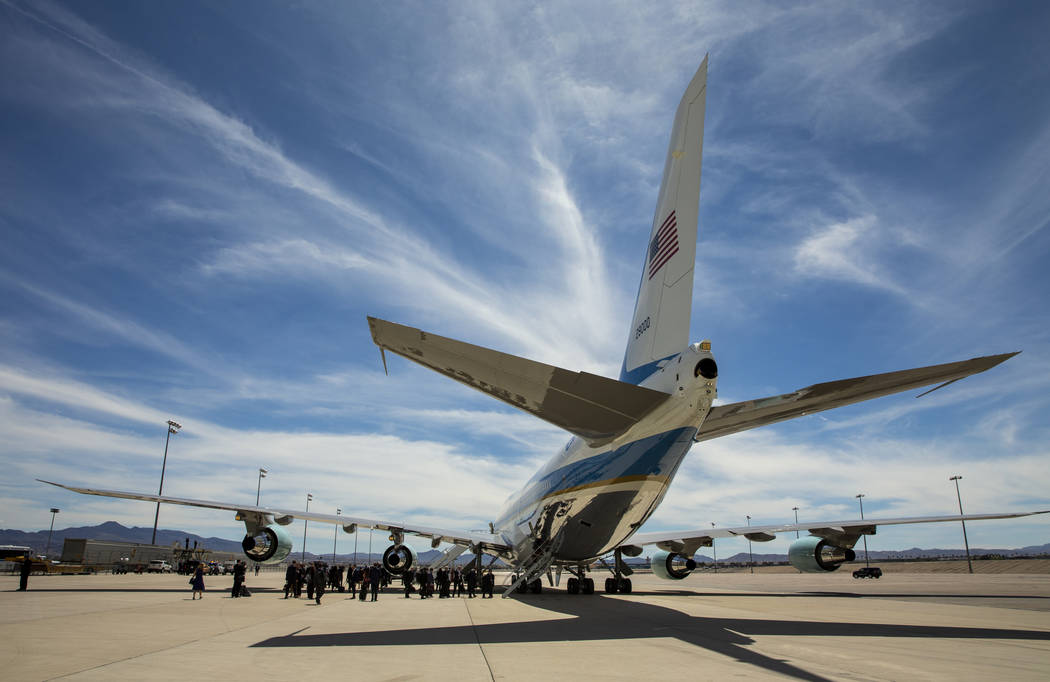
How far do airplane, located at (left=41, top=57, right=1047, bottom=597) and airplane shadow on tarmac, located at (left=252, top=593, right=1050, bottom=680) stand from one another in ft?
9.39

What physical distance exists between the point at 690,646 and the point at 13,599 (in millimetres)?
19497

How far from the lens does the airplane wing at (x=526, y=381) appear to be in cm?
791

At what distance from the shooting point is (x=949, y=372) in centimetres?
800

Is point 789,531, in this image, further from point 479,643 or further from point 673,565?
point 479,643

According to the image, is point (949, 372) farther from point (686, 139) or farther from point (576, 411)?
point (686, 139)

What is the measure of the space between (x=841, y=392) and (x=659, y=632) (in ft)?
17.1

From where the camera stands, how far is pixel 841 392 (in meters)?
8.75

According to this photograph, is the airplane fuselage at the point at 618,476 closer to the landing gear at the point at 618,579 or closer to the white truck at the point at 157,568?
the landing gear at the point at 618,579

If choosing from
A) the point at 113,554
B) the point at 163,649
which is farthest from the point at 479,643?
the point at 113,554

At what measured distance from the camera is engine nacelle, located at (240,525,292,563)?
→ 18188mm

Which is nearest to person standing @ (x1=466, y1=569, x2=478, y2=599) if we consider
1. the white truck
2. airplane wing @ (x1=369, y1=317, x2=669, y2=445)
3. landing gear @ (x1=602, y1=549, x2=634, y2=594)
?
landing gear @ (x1=602, y1=549, x2=634, y2=594)

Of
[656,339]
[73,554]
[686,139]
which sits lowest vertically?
[73,554]

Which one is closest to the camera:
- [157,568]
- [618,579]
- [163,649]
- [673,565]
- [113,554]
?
[163,649]

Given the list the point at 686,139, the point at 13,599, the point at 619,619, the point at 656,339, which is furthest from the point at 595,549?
the point at 13,599
